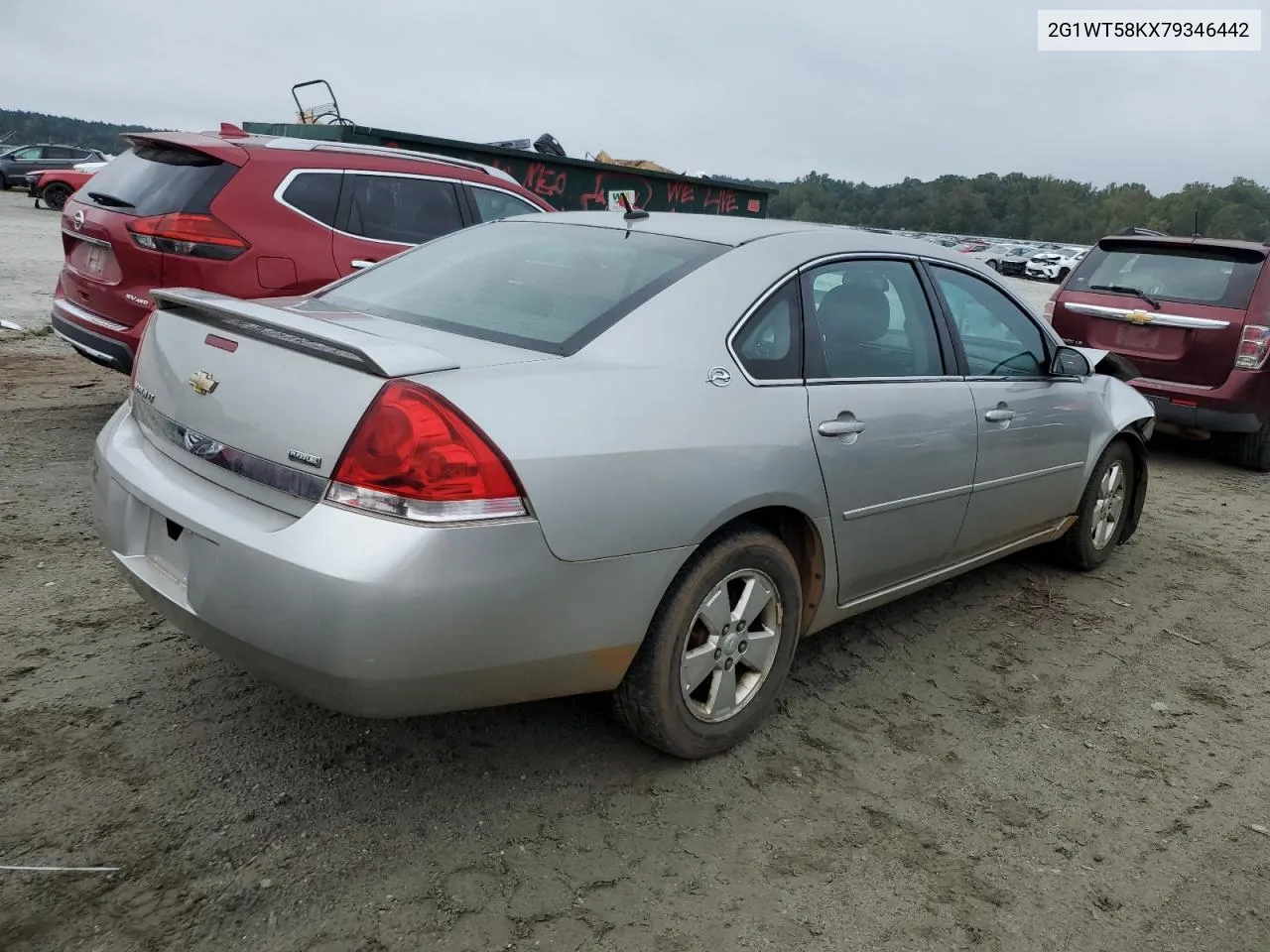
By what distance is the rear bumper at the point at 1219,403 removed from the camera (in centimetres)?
735

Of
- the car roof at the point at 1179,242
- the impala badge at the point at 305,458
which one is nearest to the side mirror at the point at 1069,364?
the impala badge at the point at 305,458

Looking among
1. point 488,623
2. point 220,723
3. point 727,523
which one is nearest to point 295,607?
point 488,623

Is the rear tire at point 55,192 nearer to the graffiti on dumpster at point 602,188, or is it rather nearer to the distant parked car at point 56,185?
the distant parked car at point 56,185

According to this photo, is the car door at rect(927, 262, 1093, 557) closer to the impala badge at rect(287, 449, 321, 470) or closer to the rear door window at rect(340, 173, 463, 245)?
the impala badge at rect(287, 449, 321, 470)

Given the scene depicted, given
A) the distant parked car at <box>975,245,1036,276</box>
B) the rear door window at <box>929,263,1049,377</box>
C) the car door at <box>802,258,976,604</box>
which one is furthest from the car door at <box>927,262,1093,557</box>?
the distant parked car at <box>975,245,1036,276</box>

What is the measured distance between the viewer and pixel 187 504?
101 inches

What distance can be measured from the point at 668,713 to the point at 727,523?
1.78ft

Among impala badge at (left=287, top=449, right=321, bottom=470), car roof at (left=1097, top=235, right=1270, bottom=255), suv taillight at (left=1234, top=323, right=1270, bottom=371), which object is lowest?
impala badge at (left=287, top=449, right=321, bottom=470)

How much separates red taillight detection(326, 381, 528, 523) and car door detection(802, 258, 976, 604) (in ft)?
3.83

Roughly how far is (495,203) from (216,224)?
2.08 m

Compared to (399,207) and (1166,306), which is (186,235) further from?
(1166,306)

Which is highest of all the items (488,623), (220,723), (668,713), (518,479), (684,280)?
(684,280)

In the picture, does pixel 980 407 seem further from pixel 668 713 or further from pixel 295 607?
pixel 295 607

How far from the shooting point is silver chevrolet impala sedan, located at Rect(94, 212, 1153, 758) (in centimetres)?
231
